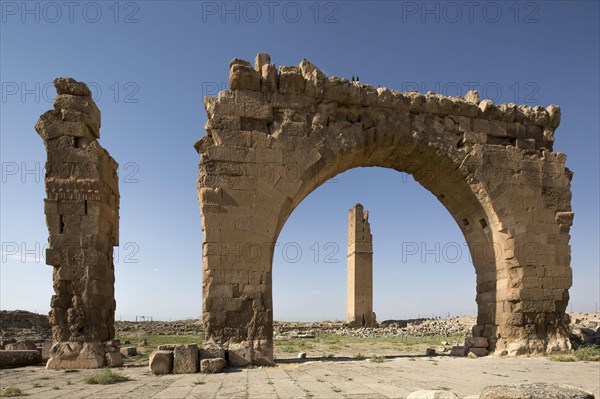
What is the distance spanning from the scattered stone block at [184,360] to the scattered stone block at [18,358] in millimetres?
3807

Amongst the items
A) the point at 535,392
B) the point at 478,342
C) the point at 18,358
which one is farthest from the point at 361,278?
the point at 535,392

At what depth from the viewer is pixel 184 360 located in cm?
746

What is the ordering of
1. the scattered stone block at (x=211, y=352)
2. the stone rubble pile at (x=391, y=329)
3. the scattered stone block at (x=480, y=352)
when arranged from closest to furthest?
1. the scattered stone block at (x=211, y=352)
2. the scattered stone block at (x=480, y=352)
3. the stone rubble pile at (x=391, y=329)

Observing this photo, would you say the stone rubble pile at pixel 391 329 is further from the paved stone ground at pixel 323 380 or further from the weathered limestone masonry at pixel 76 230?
the weathered limestone masonry at pixel 76 230

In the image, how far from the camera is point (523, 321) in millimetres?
10141

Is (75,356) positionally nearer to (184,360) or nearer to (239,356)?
(184,360)

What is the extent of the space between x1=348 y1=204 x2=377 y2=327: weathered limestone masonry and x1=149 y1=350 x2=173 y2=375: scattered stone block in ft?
58.0

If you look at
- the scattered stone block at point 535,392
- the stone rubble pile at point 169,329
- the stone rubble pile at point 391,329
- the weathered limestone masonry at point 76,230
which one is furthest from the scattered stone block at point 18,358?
the stone rubble pile at point 169,329

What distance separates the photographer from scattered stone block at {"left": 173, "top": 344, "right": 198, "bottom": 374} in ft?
24.4

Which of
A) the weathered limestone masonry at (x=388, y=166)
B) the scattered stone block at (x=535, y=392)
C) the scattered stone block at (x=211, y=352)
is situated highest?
the weathered limestone masonry at (x=388, y=166)

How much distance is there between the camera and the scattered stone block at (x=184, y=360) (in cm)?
744

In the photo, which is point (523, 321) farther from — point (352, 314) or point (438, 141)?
point (352, 314)

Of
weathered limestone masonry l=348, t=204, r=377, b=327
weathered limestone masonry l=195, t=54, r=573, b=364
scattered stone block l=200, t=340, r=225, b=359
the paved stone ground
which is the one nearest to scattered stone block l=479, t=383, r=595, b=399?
the paved stone ground

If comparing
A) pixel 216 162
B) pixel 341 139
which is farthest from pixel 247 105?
pixel 341 139
